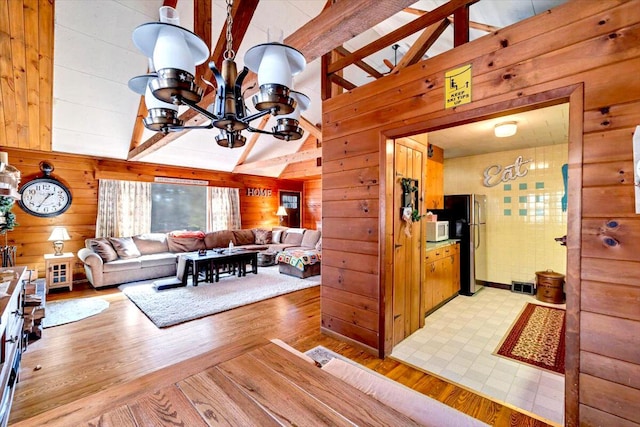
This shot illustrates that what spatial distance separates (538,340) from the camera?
8.90 ft

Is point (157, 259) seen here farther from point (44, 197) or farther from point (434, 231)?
point (434, 231)

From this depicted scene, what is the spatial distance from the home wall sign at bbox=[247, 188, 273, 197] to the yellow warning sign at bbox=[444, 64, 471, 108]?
6455 mm

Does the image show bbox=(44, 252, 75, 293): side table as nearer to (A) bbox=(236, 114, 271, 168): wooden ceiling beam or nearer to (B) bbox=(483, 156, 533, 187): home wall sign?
(A) bbox=(236, 114, 271, 168): wooden ceiling beam

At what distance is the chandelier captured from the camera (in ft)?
3.86

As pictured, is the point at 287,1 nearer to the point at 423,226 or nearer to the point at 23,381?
the point at 423,226

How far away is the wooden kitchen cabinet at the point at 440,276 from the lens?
3.29 metres

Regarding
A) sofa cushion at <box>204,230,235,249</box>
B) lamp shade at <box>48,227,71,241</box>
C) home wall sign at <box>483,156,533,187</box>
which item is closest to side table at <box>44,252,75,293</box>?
lamp shade at <box>48,227,71,241</box>

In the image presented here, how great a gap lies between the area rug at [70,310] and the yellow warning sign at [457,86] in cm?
453

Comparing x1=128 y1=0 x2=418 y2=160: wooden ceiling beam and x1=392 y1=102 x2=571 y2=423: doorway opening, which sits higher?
x1=128 y1=0 x2=418 y2=160: wooden ceiling beam

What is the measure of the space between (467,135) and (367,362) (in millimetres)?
3113

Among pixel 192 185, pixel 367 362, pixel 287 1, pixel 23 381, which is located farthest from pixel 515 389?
pixel 192 185

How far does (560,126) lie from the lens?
3.26m

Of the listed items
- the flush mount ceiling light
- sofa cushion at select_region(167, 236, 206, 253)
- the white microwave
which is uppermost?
the flush mount ceiling light

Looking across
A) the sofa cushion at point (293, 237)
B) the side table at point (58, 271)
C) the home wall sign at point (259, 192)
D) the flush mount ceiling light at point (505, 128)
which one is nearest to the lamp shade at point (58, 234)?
the side table at point (58, 271)
